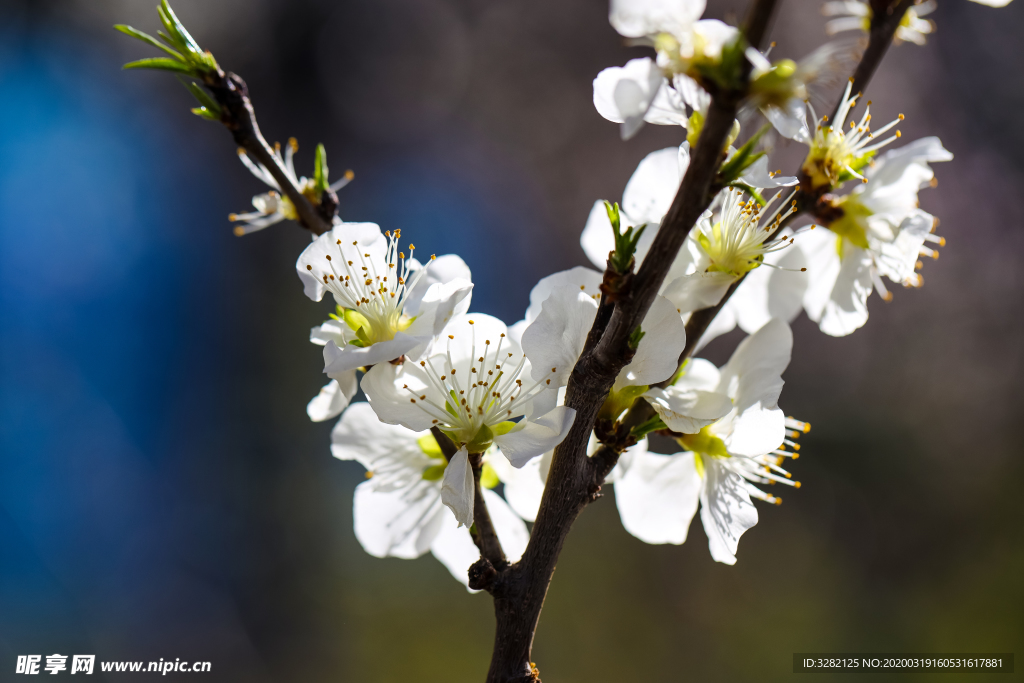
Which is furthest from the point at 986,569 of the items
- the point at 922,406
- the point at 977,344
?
the point at 977,344

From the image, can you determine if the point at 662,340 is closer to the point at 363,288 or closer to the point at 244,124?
the point at 363,288

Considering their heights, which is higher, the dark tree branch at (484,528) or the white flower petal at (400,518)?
the white flower petal at (400,518)

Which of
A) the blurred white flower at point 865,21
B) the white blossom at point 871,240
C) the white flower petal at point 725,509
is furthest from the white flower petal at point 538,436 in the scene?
the blurred white flower at point 865,21

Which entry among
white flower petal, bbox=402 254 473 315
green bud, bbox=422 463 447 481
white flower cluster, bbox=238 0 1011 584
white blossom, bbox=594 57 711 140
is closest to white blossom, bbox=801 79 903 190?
white flower cluster, bbox=238 0 1011 584

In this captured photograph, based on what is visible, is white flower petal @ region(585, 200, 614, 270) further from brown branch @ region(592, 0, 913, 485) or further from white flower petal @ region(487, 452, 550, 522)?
white flower petal @ region(487, 452, 550, 522)

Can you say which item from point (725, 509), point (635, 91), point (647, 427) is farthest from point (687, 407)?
point (635, 91)

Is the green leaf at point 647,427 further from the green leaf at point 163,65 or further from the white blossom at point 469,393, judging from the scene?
the green leaf at point 163,65
